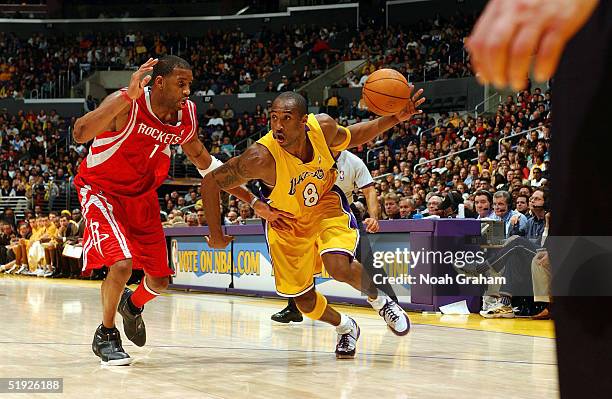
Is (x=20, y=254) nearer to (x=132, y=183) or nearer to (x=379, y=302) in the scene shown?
(x=132, y=183)

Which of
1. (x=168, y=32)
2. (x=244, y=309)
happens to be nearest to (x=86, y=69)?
(x=168, y=32)

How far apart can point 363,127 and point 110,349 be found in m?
2.14

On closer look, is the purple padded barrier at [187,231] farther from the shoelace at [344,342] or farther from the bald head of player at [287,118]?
the bald head of player at [287,118]

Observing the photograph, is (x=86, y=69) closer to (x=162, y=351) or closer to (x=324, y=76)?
(x=324, y=76)

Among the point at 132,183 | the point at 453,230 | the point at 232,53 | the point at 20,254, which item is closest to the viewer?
the point at 132,183

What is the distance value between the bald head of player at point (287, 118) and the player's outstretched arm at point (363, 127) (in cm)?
26

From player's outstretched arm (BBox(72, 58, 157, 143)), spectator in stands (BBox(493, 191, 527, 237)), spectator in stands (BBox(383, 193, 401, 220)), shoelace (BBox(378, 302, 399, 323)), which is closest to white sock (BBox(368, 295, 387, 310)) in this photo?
shoelace (BBox(378, 302, 399, 323))

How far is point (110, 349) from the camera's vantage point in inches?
187

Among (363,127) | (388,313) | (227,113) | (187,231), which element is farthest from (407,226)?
(227,113)

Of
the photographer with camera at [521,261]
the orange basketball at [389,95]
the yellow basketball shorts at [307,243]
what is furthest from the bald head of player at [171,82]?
the photographer with camera at [521,261]

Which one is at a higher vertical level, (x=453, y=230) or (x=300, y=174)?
(x=300, y=174)

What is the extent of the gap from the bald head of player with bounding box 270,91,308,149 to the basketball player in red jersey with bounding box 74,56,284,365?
497 mm

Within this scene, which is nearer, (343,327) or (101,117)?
(101,117)

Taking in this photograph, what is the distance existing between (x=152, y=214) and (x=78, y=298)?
251 inches
